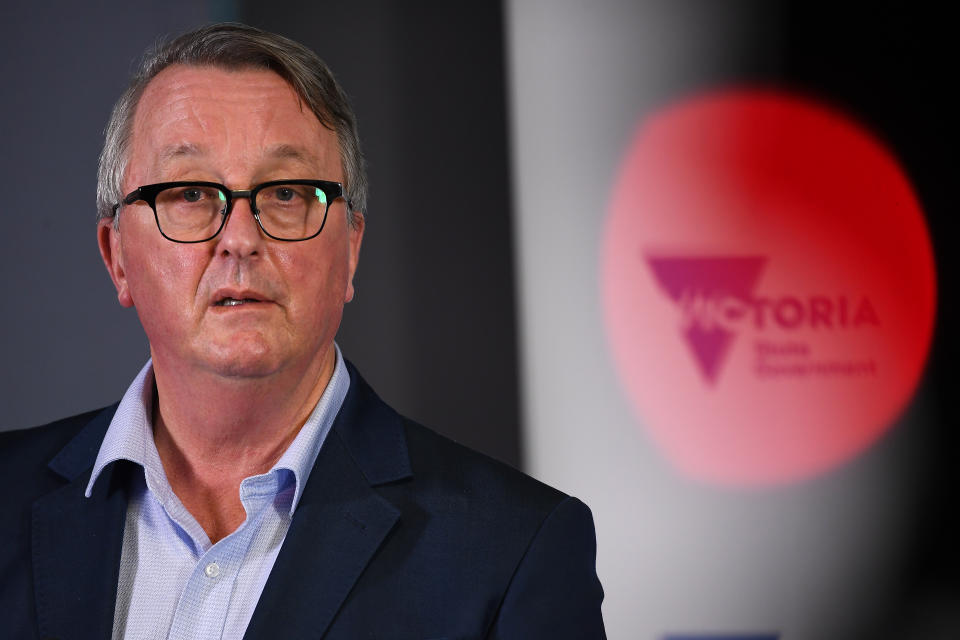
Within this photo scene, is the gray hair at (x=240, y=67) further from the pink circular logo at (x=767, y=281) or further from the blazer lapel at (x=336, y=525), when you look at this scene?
the pink circular logo at (x=767, y=281)

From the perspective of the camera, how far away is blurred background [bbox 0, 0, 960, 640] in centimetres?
292

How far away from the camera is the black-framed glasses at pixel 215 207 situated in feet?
5.21

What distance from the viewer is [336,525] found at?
156 cm

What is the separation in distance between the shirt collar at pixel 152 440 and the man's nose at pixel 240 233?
0.27 metres

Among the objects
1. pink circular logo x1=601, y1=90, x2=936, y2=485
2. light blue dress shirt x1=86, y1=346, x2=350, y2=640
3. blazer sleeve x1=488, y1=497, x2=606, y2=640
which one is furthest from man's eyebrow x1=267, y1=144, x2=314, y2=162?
pink circular logo x1=601, y1=90, x2=936, y2=485

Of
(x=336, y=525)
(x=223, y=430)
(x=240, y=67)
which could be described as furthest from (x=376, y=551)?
(x=240, y=67)

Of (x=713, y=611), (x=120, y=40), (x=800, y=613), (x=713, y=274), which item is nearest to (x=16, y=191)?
(x=120, y=40)

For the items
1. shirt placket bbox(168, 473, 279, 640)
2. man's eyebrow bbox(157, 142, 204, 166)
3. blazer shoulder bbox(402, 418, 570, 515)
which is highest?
man's eyebrow bbox(157, 142, 204, 166)

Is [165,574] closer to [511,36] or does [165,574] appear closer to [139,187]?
[139,187]

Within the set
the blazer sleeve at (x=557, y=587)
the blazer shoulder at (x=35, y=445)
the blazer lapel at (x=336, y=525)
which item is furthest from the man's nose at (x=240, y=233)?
the blazer sleeve at (x=557, y=587)

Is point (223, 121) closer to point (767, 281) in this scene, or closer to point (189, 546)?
point (189, 546)

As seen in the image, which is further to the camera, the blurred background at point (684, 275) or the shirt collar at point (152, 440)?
the blurred background at point (684, 275)

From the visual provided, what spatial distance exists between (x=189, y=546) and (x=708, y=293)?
182 cm

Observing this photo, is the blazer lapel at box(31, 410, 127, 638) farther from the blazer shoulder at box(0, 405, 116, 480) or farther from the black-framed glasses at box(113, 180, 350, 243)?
the black-framed glasses at box(113, 180, 350, 243)
